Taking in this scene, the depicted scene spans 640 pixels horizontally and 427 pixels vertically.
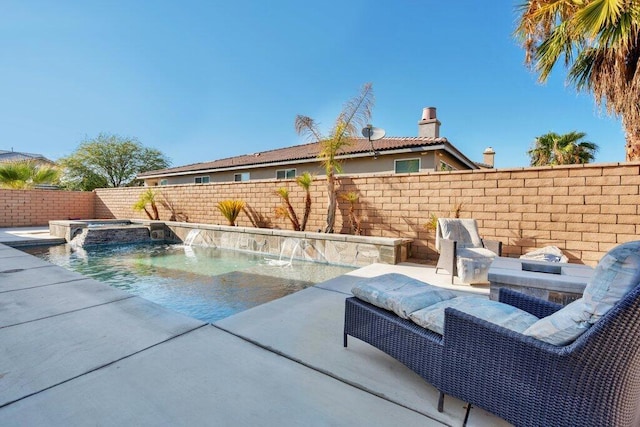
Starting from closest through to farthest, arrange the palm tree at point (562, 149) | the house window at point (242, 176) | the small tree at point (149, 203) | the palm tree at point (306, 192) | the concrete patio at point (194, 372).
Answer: the concrete patio at point (194, 372) < the palm tree at point (306, 192) < the small tree at point (149, 203) < the palm tree at point (562, 149) < the house window at point (242, 176)

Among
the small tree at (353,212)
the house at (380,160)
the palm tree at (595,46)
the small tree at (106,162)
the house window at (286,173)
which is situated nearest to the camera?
the palm tree at (595,46)

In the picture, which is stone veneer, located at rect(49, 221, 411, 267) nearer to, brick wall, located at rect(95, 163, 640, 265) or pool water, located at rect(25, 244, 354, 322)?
pool water, located at rect(25, 244, 354, 322)

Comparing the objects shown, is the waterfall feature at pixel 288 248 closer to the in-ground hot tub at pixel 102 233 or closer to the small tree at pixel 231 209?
the small tree at pixel 231 209

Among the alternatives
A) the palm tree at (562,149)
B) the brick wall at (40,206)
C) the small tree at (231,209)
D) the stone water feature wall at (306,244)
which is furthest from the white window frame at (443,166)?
the brick wall at (40,206)

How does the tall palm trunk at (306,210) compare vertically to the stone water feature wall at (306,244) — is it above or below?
above

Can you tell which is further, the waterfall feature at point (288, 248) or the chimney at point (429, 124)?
the chimney at point (429, 124)

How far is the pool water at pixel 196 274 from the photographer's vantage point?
14.1ft

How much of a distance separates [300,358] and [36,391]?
1.82 metres

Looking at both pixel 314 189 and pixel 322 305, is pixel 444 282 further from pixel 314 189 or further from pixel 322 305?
pixel 314 189

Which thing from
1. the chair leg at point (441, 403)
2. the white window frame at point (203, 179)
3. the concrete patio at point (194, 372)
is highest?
the white window frame at point (203, 179)

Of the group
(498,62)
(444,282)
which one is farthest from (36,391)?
(498,62)

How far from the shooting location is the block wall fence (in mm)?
5254

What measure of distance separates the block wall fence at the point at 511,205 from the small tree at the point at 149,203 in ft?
24.0

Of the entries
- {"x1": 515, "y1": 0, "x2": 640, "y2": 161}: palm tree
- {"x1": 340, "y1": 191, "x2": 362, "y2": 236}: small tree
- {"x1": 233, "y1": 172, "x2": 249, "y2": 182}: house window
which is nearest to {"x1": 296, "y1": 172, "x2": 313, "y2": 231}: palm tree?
{"x1": 340, "y1": 191, "x2": 362, "y2": 236}: small tree
